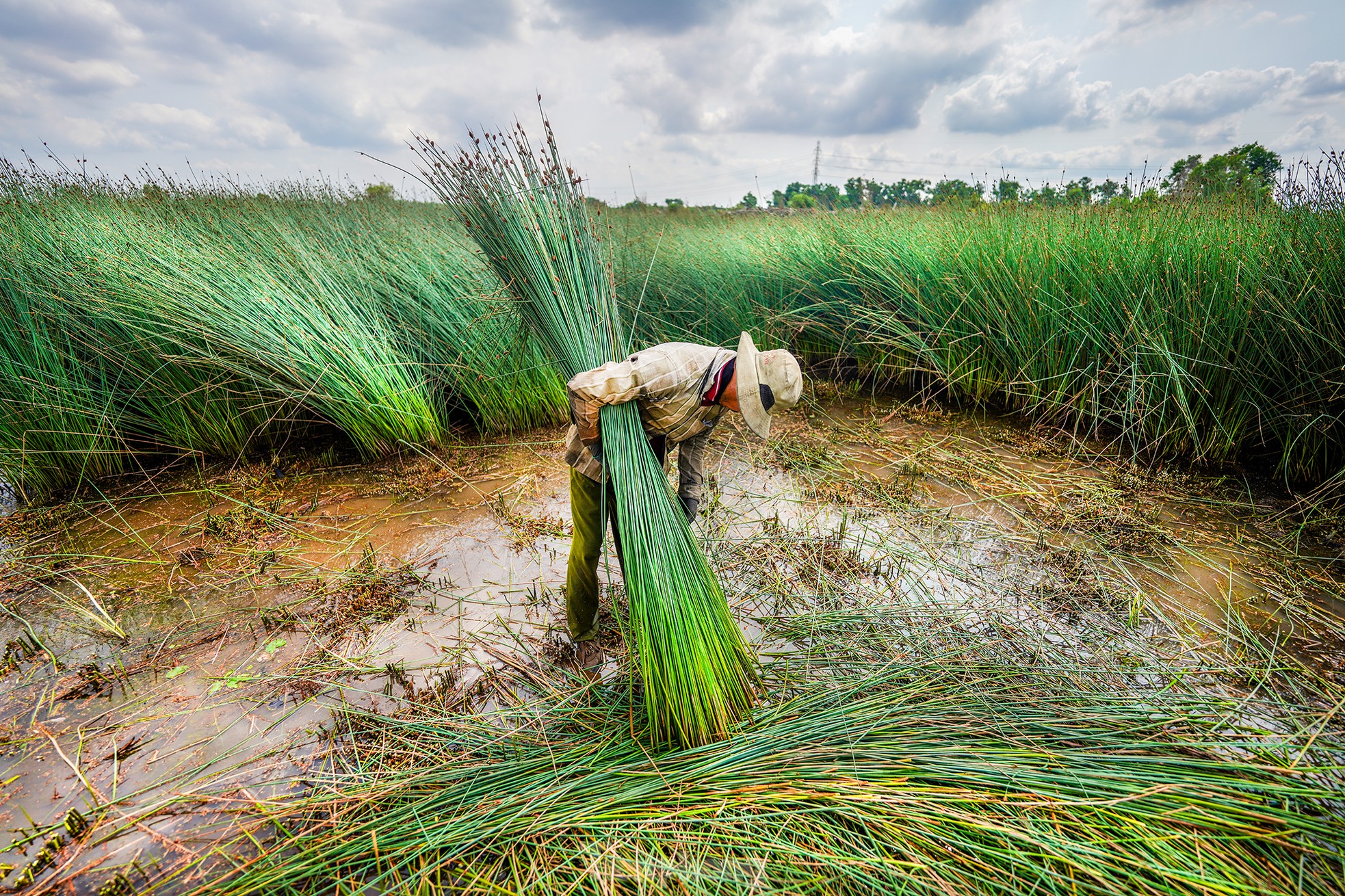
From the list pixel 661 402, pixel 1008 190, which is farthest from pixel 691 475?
pixel 1008 190

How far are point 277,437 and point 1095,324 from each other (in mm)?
6046

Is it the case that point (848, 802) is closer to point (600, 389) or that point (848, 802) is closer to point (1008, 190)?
point (600, 389)

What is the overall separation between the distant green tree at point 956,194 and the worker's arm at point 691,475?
4885 mm

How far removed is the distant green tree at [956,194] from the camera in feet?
17.9

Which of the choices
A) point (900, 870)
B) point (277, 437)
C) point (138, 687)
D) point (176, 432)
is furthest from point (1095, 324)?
point (176, 432)

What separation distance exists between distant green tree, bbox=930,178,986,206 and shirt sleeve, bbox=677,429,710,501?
4880 mm

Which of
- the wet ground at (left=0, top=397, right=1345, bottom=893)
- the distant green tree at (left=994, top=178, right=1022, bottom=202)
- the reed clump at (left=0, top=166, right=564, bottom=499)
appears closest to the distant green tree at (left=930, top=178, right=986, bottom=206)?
the distant green tree at (left=994, top=178, right=1022, bottom=202)

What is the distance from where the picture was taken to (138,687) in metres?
2.04

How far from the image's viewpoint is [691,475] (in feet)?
7.33

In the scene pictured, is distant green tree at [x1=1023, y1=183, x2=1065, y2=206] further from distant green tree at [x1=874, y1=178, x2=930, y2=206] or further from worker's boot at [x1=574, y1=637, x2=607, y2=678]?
worker's boot at [x1=574, y1=637, x2=607, y2=678]

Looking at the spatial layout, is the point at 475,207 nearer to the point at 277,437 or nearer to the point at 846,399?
the point at 277,437

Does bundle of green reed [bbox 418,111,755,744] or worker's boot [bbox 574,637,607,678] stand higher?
bundle of green reed [bbox 418,111,755,744]

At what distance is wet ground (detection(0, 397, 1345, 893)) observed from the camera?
5.69ft

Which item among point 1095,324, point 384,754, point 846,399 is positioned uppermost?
point 1095,324
